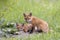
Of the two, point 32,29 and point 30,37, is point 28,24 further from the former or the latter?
point 30,37

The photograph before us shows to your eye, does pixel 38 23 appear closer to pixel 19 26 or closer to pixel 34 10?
pixel 19 26

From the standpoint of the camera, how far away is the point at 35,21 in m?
9.55

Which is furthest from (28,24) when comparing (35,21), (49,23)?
(49,23)

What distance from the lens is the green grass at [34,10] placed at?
1037cm

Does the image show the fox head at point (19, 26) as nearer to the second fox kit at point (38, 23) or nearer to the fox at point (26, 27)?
the fox at point (26, 27)

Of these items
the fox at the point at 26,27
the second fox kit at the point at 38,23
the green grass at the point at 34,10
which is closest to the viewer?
the second fox kit at the point at 38,23

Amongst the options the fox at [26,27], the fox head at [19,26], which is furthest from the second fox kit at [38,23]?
the fox head at [19,26]

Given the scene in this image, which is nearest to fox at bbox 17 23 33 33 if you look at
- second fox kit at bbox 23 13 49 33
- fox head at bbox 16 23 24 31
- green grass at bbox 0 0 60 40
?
fox head at bbox 16 23 24 31

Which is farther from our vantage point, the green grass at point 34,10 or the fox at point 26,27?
the green grass at point 34,10

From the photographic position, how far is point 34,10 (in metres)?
11.6

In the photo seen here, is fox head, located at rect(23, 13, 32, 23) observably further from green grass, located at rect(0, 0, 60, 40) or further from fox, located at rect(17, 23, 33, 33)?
green grass, located at rect(0, 0, 60, 40)

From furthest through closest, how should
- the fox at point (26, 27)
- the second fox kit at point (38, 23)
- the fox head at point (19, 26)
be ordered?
the fox head at point (19, 26), the fox at point (26, 27), the second fox kit at point (38, 23)

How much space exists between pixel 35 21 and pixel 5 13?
2012 mm

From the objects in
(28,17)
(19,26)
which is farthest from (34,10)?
(19,26)
